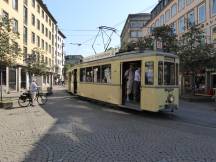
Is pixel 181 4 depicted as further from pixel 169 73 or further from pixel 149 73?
pixel 149 73

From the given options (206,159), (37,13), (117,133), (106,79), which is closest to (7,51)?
(106,79)

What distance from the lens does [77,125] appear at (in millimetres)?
11875

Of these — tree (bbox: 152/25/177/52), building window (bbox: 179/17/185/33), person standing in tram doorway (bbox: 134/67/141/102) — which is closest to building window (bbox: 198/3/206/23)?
building window (bbox: 179/17/185/33)

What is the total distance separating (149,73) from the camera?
1454cm

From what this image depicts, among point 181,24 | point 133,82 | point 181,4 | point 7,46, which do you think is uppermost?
point 181,4

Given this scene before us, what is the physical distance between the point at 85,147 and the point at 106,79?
10573mm

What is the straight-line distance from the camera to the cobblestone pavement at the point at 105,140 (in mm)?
7363

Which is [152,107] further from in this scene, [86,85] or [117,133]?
[86,85]

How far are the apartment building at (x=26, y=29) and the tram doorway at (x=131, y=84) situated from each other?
15.8 meters

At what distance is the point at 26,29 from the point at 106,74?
35.4 m

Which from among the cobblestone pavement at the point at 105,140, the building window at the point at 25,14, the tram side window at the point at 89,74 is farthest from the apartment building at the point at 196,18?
the building window at the point at 25,14

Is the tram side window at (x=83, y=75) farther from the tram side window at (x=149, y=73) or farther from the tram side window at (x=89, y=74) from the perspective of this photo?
the tram side window at (x=149, y=73)

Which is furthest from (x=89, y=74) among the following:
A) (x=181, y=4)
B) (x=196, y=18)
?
(x=181, y=4)

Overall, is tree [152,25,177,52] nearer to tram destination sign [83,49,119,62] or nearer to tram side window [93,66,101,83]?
tram destination sign [83,49,119,62]
